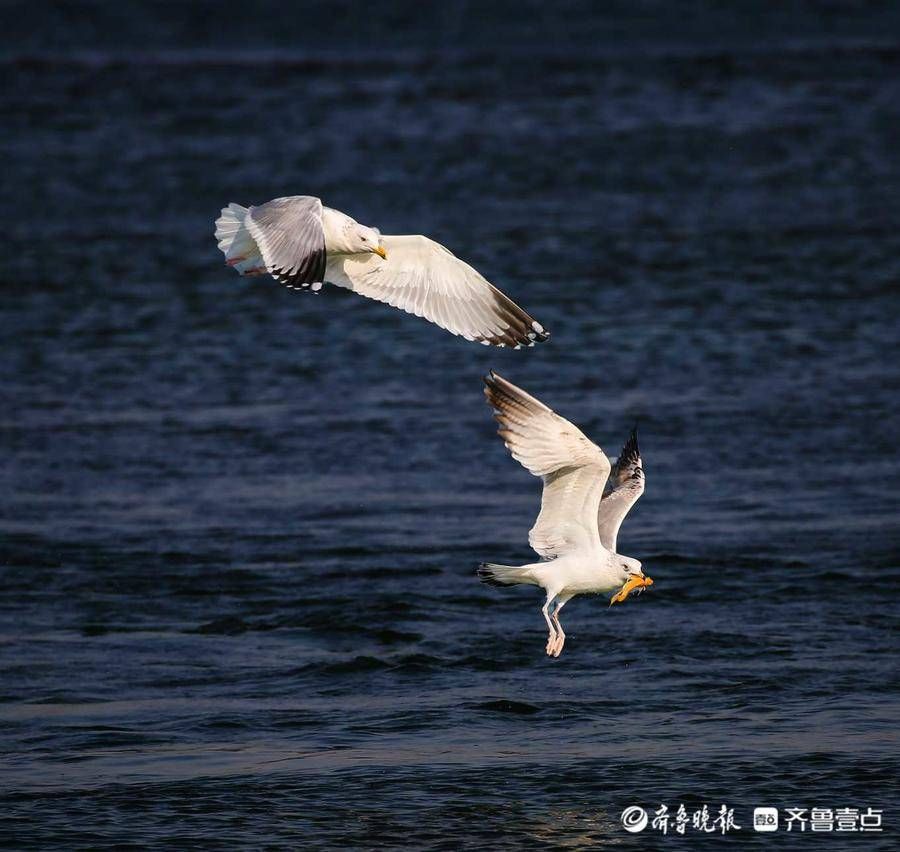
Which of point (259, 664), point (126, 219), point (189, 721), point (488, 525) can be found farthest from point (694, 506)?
point (126, 219)

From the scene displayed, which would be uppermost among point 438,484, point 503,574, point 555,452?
point 438,484

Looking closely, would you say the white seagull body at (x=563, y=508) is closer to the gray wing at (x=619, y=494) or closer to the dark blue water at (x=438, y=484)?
the gray wing at (x=619, y=494)

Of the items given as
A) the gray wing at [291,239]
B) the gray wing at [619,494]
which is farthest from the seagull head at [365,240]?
the gray wing at [619,494]

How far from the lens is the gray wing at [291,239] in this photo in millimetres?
10188

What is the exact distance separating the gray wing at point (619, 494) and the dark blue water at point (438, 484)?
1039 millimetres

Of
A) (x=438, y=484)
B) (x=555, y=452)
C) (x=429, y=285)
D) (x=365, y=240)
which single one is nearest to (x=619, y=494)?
(x=555, y=452)

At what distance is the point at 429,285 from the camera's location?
11.3 metres

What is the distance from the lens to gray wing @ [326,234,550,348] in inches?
440

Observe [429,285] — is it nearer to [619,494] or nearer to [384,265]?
[384,265]

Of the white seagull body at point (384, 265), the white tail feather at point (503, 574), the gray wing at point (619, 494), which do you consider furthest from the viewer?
the gray wing at point (619, 494)

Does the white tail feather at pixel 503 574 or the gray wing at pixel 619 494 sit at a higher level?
the gray wing at pixel 619 494

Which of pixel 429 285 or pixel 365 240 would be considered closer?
pixel 365 240

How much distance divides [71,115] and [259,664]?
23.7 m

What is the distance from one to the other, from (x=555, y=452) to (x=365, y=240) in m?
1.62
